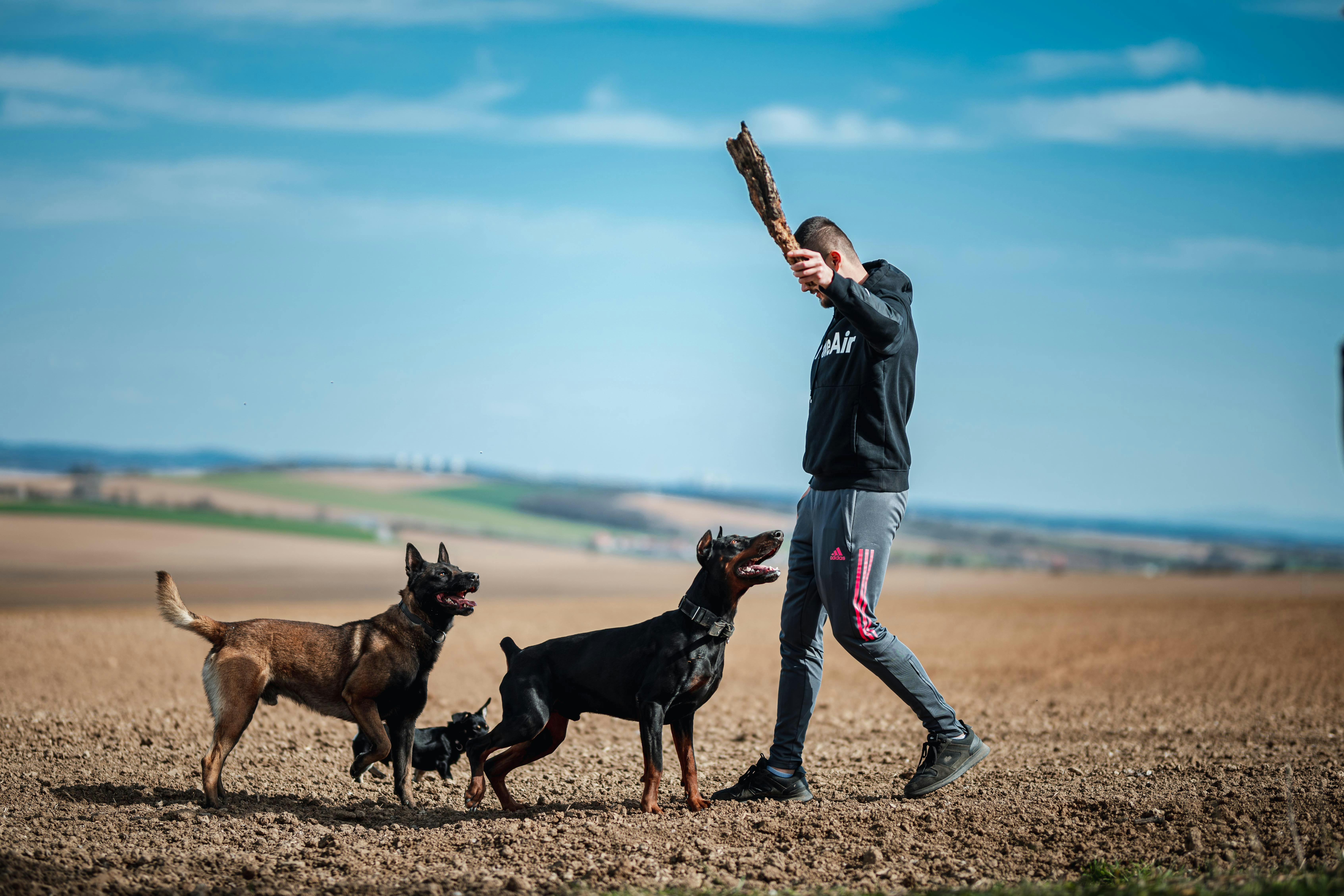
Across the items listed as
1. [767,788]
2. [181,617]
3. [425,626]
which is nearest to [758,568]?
[767,788]

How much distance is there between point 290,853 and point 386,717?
1175 millimetres

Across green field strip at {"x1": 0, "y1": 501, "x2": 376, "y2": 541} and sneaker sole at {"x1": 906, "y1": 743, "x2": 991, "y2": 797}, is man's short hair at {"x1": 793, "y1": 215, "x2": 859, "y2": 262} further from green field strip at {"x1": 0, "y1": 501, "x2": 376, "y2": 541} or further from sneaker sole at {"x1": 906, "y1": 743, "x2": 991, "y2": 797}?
green field strip at {"x1": 0, "y1": 501, "x2": 376, "y2": 541}

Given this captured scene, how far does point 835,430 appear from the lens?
5.67 metres

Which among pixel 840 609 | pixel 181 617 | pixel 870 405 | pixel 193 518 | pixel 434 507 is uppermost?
pixel 870 405

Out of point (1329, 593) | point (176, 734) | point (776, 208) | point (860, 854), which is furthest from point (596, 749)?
point (1329, 593)

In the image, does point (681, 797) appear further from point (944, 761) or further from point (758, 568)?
point (758, 568)

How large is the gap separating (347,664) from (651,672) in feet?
6.10

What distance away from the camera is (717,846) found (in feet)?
16.8

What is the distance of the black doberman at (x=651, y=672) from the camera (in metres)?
5.56

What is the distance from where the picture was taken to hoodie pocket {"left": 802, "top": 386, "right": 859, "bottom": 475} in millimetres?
5633

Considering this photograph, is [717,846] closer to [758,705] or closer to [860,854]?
[860,854]

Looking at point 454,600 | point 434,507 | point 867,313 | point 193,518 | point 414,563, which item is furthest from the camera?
point 434,507

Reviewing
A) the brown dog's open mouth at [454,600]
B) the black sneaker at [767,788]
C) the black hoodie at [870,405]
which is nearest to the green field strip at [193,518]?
the brown dog's open mouth at [454,600]

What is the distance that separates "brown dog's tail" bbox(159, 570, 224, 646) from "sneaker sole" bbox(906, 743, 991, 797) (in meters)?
3.98
